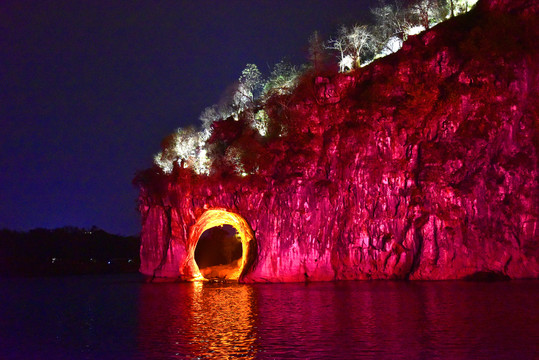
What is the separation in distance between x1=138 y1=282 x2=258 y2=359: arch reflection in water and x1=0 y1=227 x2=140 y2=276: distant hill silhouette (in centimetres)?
6570

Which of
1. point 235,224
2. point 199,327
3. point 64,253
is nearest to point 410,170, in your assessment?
point 235,224

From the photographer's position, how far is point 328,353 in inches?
566

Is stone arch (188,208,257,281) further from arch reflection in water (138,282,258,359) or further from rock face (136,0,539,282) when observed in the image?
arch reflection in water (138,282,258,359)

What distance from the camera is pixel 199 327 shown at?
19875 millimetres

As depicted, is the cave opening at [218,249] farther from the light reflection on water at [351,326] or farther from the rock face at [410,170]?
the light reflection on water at [351,326]

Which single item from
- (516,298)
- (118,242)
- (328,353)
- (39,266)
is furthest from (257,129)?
(118,242)

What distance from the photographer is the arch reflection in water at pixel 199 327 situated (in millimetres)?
15461

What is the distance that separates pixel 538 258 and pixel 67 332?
3526 centimetres

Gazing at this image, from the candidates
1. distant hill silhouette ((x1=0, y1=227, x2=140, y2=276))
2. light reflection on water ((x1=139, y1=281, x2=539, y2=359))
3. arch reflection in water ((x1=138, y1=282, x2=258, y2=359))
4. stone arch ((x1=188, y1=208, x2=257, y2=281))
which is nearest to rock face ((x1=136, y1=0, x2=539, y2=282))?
stone arch ((x1=188, y1=208, x2=257, y2=281))

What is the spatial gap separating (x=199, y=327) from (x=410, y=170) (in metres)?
28.5

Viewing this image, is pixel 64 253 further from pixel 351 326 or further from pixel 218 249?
pixel 351 326

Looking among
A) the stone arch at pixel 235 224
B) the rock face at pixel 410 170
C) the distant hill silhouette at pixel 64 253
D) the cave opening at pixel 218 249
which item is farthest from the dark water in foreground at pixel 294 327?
the distant hill silhouette at pixel 64 253

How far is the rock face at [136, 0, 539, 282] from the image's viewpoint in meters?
40.4

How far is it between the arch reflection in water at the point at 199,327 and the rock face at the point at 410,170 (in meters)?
14.4
